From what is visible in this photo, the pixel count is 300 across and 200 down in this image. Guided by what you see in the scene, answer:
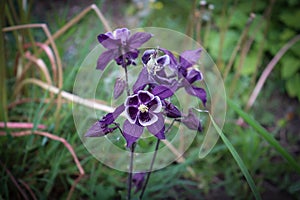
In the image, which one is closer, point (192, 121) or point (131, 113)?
point (131, 113)

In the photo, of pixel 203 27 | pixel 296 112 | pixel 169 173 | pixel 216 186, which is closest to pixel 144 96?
pixel 169 173

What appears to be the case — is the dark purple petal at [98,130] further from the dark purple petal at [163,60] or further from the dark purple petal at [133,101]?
the dark purple petal at [163,60]

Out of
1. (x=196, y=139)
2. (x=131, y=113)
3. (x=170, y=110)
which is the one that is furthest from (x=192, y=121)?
(x=196, y=139)

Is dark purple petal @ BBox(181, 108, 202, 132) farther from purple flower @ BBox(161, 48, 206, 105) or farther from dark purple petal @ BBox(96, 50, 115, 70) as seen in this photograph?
dark purple petal @ BBox(96, 50, 115, 70)

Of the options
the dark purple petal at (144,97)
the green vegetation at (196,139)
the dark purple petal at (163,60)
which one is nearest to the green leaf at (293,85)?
the green vegetation at (196,139)

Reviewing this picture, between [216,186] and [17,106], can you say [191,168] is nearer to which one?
[216,186]

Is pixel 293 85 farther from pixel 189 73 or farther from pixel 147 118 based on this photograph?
pixel 147 118

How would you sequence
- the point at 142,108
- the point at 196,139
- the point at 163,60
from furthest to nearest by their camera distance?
the point at 196,139
the point at 163,60
the point at 142,108
